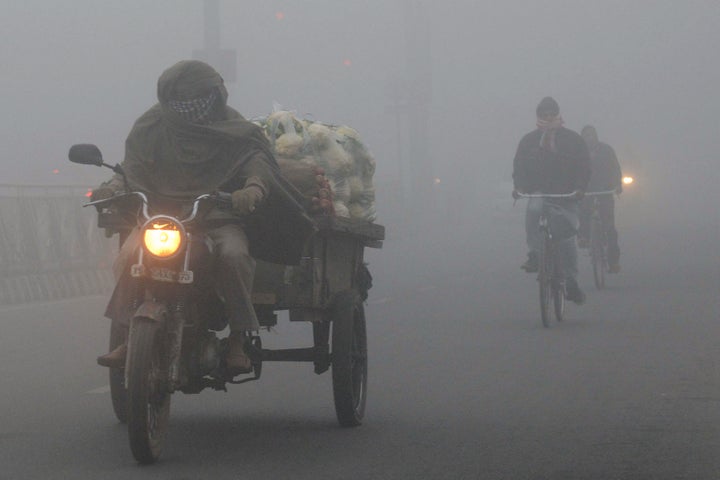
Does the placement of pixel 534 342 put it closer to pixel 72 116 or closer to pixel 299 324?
pixel 299 324

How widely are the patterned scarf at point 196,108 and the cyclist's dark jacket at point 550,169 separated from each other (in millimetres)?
8527

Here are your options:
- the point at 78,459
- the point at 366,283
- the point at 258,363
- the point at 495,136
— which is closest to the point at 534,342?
the point at 366,283

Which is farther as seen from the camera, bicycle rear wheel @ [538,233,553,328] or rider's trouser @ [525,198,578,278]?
rider's trouser @ [525,198,578,278]

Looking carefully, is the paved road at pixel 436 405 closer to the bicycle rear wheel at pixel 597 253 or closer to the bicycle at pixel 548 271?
the bicycle at pixel 548 271

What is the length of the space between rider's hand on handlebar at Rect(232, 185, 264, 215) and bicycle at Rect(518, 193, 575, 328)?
759cm

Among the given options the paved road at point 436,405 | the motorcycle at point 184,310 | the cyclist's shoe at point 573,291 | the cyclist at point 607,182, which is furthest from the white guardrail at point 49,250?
the motorcycle at point 184,310

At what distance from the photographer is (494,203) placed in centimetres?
5962

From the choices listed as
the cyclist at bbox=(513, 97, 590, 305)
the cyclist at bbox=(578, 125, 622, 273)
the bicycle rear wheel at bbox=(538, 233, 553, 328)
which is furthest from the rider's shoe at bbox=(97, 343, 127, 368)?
the cyclist at bbox=(578, 125, 622, 273)

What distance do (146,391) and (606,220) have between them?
1472 cm

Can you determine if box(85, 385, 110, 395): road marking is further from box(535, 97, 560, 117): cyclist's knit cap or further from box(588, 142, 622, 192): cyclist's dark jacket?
box(588, 142, 622, 192): cyclist's dark jacket

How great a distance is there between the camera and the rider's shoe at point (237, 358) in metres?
7.46

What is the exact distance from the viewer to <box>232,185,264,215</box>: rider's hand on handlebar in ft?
23.8

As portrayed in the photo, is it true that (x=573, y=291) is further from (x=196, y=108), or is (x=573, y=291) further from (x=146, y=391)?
(x=146, y=391)

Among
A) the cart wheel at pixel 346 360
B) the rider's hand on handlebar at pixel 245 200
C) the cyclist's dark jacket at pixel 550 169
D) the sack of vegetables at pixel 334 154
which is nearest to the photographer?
the rider's hand on handlebar at pixel 245 200
